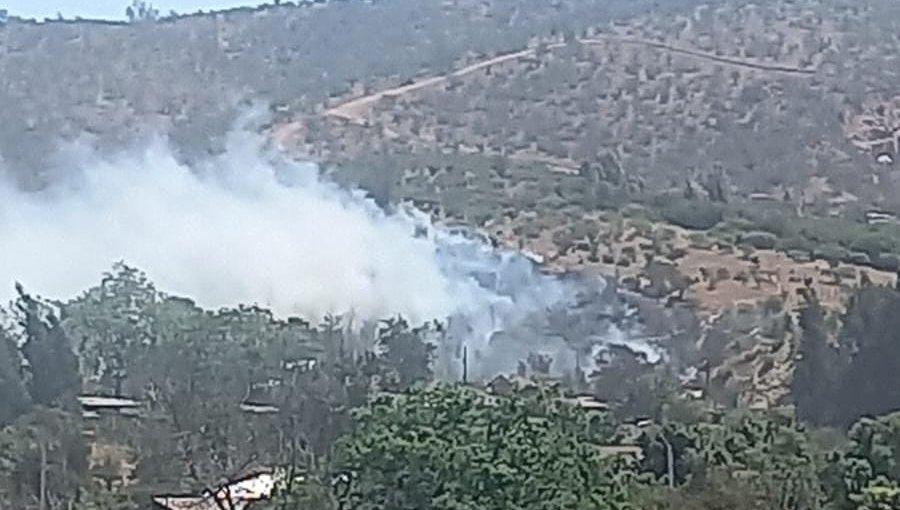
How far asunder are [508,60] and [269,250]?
17.0 m

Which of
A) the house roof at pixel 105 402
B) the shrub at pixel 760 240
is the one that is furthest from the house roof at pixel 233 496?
the shrub at pixel 760 240

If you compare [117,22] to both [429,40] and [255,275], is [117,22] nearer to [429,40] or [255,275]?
[429,40]

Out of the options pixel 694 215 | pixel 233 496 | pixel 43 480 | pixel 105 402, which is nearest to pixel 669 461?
pixel 233 496

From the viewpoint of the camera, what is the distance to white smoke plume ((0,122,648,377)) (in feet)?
126

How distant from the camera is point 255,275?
4278 centimetres

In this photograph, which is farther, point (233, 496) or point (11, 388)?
point (11, 388)

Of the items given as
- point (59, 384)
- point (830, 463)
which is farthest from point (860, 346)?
point (59, 384)

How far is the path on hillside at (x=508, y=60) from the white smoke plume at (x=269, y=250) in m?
2.99

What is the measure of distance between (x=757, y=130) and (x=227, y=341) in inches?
886

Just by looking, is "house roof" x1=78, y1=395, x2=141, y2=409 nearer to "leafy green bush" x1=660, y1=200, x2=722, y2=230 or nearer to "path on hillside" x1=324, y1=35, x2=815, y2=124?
"leafy green bush" x1=660, y1=200, x2=722, y2=230

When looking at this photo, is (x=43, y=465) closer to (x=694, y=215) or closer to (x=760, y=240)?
(x=760, y=240)

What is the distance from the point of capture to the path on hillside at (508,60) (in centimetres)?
5556

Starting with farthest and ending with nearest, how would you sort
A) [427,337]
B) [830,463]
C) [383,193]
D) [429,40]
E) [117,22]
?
[117,22] → [429,40] → [383,193] → [427,337] → [830,463]

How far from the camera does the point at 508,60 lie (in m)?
58.7
